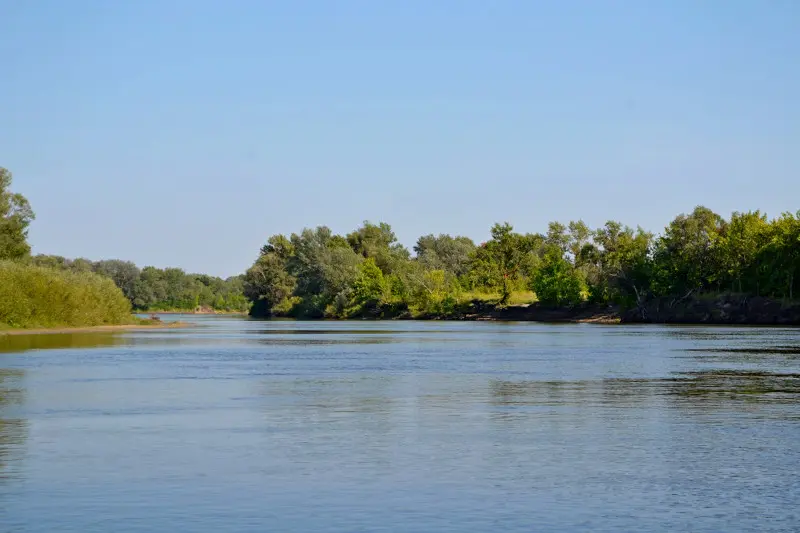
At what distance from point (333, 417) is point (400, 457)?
6.46m

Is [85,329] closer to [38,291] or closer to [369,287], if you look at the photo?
[38,291]

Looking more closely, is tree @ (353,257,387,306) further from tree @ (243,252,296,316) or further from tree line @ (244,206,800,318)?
tree @ (243,252,296,316)

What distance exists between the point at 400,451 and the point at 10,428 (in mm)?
8777

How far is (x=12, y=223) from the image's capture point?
4397 inches

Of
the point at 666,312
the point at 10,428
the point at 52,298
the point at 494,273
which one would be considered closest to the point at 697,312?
the point at 666,312

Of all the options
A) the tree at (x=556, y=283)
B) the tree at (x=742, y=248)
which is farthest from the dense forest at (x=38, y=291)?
the tree at (x=742, y=248)

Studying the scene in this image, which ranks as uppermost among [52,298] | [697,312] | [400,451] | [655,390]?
[52,298]

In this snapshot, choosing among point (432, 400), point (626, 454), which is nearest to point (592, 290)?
point (432, 400)

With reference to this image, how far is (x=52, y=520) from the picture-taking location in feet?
45.1

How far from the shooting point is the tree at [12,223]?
111 metres

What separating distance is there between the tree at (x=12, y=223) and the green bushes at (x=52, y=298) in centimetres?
1070

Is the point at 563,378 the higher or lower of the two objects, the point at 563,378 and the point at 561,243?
the lower

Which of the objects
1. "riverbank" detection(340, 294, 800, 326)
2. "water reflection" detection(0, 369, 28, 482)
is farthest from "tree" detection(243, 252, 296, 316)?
"water reflection" detection(0, 369, 28, 482)

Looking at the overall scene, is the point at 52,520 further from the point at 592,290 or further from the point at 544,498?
the point at 592,290
